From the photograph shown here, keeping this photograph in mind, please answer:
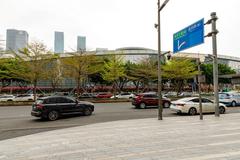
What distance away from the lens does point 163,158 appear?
7008 millimetres

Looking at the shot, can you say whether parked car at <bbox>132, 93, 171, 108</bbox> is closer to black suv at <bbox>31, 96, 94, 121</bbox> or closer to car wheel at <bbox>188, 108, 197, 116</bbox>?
car wheel at <bbox>188, 108, 197, 116</bbox>

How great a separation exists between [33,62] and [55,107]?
18757mm

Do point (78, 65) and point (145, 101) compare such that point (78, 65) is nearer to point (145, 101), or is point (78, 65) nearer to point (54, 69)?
point (54, 69)

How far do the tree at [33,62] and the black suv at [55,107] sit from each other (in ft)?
57.2

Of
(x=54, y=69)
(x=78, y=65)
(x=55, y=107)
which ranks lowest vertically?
(x=55, y=107)

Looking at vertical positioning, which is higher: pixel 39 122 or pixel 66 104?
pixel 66 104

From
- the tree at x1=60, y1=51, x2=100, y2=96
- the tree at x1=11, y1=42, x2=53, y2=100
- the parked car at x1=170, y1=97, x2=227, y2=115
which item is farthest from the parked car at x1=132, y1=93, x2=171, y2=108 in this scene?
the tree at x1=11, y1=42, x2=53, y2=100

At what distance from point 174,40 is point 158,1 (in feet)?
11.2

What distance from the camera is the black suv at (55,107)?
17172 millimetres

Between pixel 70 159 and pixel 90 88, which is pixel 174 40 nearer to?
pixel 70 159

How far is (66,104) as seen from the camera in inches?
720

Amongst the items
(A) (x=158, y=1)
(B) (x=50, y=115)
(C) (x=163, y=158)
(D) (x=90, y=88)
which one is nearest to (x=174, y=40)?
(A) (x=158, y=1)

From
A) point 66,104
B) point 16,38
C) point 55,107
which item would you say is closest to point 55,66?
point 66,104

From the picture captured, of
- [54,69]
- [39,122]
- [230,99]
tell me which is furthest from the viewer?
[54,69]
